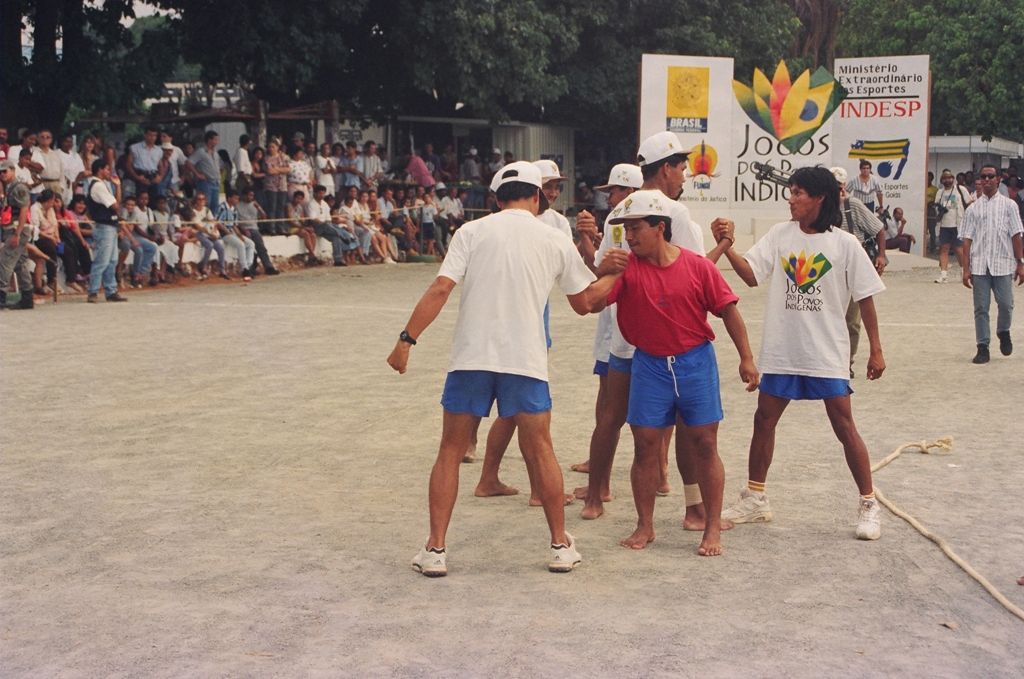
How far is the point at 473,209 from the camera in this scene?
93.7 ft

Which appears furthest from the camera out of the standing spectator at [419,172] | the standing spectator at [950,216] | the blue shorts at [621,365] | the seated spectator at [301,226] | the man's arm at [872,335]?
the standing spectator at [419,172]

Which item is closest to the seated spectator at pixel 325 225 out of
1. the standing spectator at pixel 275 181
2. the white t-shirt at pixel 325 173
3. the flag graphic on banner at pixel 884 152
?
the white t-shirt at pixel 325 173

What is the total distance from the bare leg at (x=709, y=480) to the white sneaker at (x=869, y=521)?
0.73 metres

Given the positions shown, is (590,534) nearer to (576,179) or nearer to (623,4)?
(623,4)

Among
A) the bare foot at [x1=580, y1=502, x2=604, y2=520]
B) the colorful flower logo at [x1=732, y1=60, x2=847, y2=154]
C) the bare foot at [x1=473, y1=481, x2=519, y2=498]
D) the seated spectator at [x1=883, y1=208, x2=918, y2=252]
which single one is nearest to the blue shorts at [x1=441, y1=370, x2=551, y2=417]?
the bare foot at [x1=580, y1=502, x2=604, y2=520]

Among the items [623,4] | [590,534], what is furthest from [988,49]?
[590,534]

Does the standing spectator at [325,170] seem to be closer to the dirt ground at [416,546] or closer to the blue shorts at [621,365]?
the dirt ground at [416,546]

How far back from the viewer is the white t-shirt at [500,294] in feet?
17.5

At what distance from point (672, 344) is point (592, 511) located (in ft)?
3.80

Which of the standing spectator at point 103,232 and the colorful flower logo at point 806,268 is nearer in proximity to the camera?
the colorful flower logo at point 806,268

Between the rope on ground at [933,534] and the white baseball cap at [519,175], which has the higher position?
the white baseball cap at [519,175]

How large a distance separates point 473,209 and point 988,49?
613 inches

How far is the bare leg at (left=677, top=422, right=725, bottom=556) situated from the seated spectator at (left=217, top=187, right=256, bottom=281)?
51.9ft

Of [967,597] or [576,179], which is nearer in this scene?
[967,597]
